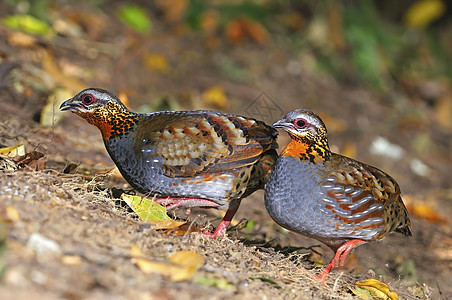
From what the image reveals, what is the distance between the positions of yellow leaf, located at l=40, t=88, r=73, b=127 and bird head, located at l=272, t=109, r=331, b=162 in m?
2.65

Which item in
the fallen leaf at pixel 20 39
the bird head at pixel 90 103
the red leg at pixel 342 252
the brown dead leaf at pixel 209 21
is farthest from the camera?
the brown dead leaf at pixel 209 21

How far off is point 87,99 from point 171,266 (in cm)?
199

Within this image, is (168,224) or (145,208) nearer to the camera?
(168,224)

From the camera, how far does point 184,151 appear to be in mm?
4777

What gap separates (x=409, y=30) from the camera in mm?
12812

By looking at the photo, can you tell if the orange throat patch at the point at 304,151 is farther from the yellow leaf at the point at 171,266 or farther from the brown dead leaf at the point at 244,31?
the brown dead leaf at the point at 244,31

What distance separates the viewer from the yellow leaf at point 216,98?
8.97 metres

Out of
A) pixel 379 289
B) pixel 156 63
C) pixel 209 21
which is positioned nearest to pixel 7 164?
pixel 379 289

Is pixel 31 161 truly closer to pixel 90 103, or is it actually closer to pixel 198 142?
pixel 90 103

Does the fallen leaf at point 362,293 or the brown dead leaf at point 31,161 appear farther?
the brown dead leaf at point 31,161

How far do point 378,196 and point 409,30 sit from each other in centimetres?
894

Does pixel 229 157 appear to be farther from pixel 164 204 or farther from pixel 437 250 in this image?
pixel 437 250

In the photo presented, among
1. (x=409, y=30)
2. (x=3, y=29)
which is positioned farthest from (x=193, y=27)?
(x=409, y=30)

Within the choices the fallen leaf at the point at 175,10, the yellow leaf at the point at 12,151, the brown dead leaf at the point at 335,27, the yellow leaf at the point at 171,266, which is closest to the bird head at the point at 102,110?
the yellow leaf at the point at 12,151
